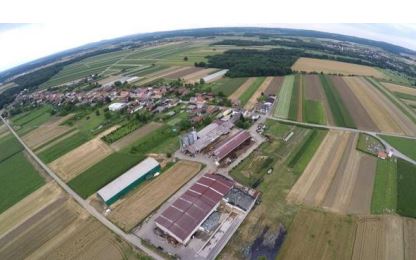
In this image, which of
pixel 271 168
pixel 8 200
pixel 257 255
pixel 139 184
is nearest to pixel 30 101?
pixel 8 200

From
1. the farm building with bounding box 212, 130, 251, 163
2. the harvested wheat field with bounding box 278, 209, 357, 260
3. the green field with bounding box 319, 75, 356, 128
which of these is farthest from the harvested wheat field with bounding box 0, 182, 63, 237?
the green field with bounding box 319, 75, 356, 128

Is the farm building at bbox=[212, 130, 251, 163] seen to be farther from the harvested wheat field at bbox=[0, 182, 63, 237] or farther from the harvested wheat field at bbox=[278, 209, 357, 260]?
the harvested wheat field at bbox=[0, 182, 63, 237]

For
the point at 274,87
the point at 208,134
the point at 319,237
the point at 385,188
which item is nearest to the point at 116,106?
the point at 208,134

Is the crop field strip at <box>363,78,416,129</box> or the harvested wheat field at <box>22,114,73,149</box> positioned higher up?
the crop field strip at <box>363,78,416,129</box>

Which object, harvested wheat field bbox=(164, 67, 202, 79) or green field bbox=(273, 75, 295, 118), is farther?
harvested wheat field bbox=(164, 67, 202, 79)

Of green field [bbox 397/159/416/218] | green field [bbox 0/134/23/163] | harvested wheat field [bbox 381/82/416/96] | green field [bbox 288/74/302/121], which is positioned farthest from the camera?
harvested wheat field [bbox 381/82/416/96]

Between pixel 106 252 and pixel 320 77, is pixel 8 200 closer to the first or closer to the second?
pixel 106 252

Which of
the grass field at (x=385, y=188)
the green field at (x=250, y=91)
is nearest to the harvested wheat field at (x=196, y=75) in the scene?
the green field at (x=250, y=91)

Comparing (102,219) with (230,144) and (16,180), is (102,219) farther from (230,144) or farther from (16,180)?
(230,144)
